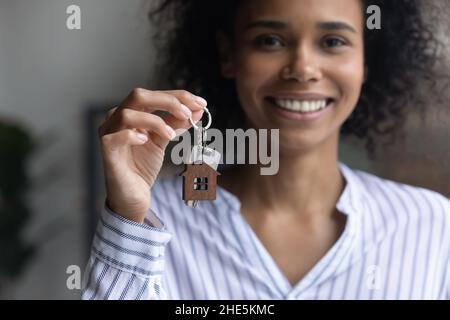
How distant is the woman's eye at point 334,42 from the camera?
84 cm

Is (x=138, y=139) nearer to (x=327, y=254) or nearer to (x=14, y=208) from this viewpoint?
(x=327, y=254)

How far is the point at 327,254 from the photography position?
2.92ft

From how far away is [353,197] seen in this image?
0.93 m

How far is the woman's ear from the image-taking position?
0.90 m

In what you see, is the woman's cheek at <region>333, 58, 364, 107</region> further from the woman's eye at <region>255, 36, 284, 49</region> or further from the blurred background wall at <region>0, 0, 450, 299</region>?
the blurred background wall at <region>0, 0, 450, 299</region>

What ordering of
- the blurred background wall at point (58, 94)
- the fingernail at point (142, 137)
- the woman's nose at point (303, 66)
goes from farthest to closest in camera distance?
the blurred background wall at point (58, 94) < the woman's nose at point (303, 66) < the fingernail at point (142, 137)

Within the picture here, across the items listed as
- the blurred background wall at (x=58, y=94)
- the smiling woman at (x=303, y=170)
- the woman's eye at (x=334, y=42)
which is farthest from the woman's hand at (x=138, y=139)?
the blurred background wall at (x=58, y=94)

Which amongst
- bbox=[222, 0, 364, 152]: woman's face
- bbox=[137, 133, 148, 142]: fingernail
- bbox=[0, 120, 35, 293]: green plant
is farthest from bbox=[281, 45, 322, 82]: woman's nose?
bbox=[0, 120, 35, 293]: green plant

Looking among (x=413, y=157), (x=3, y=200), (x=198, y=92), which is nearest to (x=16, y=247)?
(x=3, y=200)

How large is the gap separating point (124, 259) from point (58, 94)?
1.74 feet

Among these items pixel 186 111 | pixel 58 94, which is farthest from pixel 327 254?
pixel 58 94

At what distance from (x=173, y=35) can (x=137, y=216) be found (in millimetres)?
361

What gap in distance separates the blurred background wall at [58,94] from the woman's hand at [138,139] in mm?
374

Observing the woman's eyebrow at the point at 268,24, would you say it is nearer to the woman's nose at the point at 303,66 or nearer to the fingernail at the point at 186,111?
the woman's nose at the point at 303,66
